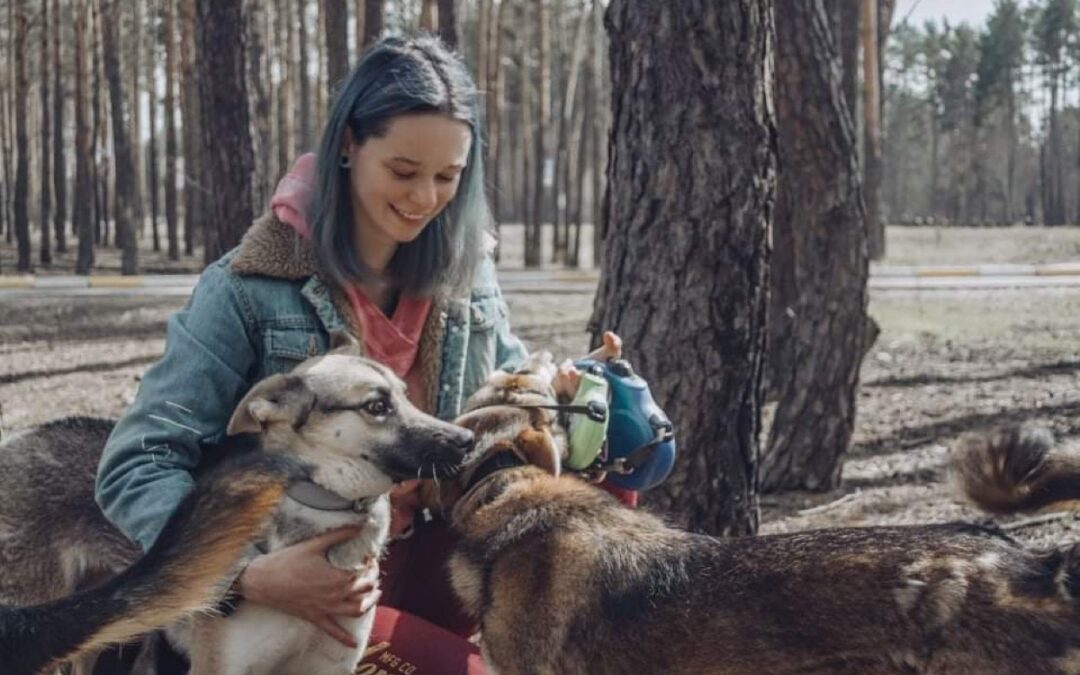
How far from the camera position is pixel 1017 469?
3416 mm

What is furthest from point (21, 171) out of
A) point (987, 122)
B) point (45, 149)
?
point (987, 122)

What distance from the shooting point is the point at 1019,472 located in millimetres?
3416

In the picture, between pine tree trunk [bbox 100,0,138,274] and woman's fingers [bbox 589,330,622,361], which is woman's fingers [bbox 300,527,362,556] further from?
pine tree trunk [bbox 100,0,138,274]

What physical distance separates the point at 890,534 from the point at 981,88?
7187 cm

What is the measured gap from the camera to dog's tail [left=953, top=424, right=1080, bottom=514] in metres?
3.42

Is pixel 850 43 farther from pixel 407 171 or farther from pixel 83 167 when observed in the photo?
pixel 83 167

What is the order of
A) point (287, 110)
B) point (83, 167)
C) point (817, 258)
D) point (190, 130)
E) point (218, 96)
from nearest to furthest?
point (817, 258) < point (218, 96) < point (83, 167) < point (190, 130) < point (287, 110)

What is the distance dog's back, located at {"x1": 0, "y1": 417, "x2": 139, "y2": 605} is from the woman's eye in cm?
125

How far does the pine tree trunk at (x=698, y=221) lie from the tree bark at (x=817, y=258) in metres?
2.42

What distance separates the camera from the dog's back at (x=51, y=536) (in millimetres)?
4070

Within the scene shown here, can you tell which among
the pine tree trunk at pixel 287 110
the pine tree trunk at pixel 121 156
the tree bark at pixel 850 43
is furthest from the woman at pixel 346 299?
the pine tree trunk at pixel 287 110

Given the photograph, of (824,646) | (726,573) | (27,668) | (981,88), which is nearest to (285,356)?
(27,668)

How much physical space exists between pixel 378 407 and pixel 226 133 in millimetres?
8412

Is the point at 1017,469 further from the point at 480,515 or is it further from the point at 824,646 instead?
the point at 480,515
